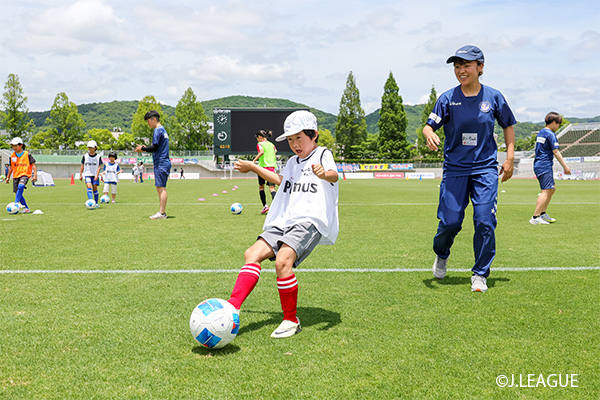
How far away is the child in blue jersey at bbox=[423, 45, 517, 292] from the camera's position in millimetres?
4801

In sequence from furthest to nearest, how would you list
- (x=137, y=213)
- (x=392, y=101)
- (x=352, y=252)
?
(x=392, y=101), (x=137, y=213), (x=352, y=252)

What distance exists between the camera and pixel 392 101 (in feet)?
264

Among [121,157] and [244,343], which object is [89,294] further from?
[121,157]

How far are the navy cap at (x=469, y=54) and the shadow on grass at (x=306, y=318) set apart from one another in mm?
2738

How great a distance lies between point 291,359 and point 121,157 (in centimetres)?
7370

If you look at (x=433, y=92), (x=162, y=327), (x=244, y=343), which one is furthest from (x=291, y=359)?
(x=433, y=92)

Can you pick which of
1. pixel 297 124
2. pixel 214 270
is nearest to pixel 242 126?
pixel 214 270

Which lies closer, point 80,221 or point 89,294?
point 89,294

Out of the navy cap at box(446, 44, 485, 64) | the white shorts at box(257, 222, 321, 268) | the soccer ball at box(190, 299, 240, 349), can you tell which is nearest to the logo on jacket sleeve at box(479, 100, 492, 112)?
the navy cap at box(446, 44, 485, 64)

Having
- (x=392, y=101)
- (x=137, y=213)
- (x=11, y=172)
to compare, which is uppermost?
(x=392, y=101)

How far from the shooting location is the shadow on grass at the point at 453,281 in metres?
4.93

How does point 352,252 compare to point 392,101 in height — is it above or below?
below

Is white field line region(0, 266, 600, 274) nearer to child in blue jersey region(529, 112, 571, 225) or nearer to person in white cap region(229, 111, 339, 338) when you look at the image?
person in white cap region(229, 111, 339, 338)

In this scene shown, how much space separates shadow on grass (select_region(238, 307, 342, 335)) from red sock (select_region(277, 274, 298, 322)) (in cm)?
20
